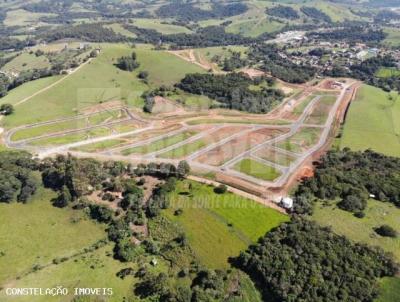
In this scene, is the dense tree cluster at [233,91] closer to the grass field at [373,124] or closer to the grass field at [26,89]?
the grass field at [373,124]

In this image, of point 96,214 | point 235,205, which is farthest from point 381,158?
point 96,214

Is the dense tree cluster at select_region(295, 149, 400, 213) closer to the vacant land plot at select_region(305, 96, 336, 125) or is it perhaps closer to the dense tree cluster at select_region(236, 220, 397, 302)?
the dense tree cluster at select_region(236, 220, 397, 302)

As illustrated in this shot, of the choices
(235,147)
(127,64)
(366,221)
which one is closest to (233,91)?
(235,147)

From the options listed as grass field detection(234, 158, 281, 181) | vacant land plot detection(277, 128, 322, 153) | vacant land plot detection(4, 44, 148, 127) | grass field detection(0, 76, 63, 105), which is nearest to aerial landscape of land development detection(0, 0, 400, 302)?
grass field detection(234, 158, 281, 181)

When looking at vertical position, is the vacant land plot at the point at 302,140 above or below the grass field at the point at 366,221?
above

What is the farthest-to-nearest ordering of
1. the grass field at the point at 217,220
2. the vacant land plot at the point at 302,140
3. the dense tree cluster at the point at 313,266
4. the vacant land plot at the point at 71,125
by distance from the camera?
1. the vacant land plot at the point at 71,125
2. the vacant land plot at the point at 302,140
3. the grass field at the point at 217,220
4. the dense tree cluster at the point at 313,266

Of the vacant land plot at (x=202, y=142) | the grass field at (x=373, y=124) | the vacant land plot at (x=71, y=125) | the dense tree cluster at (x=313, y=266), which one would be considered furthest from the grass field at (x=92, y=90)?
Result: the dense tree cluster at (x=313, y=266)
